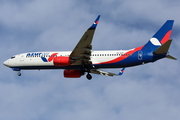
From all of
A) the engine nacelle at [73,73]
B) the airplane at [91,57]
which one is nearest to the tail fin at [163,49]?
the airplane at [91,57]

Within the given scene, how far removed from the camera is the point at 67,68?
4731 centimetres

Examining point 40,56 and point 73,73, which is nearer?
point 40,56

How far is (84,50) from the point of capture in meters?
44.2

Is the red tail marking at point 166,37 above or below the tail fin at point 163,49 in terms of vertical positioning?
above

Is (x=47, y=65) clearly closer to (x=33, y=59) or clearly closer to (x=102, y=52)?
(x=33, y=59)

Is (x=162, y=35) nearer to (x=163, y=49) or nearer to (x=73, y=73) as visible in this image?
(x=163, y=49)

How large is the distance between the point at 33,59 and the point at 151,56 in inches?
611

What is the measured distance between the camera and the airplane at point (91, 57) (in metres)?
44.3

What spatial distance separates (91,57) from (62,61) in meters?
3.95

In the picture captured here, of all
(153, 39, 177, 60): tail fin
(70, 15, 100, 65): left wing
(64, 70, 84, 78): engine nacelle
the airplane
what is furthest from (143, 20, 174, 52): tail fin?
(64, 70, 84, 78): engine nacelle

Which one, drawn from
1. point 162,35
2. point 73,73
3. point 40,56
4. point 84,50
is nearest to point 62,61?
point 84,50

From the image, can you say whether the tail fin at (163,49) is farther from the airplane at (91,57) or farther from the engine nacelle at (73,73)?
the engine nacelle at (73,73)

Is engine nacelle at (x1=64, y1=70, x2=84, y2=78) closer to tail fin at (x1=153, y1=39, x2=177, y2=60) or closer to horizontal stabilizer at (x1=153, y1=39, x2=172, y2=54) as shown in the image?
tail fin at (x1=153, y1=39, x2=177, y2=60)

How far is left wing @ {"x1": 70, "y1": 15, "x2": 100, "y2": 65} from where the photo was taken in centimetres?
4076
